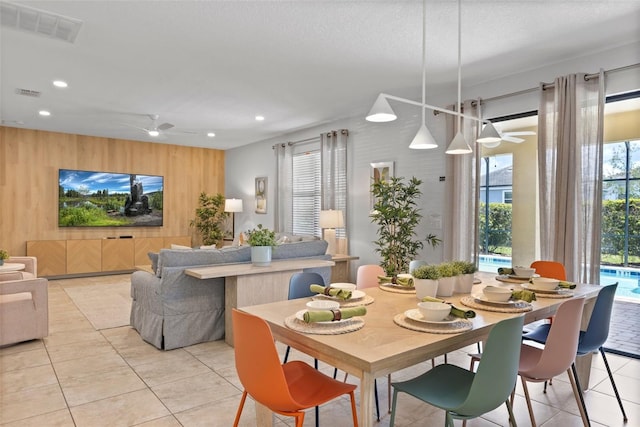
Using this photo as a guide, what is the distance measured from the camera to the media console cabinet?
23.4 ft

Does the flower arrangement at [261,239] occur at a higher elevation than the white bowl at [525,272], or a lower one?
higher

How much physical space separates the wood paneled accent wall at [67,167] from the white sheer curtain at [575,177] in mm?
7320

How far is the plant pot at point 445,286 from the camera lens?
2.36m

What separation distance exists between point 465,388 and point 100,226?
26.0 feet

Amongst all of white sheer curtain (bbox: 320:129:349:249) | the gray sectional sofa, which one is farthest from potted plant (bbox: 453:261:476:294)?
white sheer curtain (bbox: 320:129:349:249)

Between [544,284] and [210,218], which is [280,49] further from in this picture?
[210,218]

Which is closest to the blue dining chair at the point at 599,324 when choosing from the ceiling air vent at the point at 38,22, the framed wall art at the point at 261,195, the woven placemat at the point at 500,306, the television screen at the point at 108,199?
the woven placemat at the point at 500,306

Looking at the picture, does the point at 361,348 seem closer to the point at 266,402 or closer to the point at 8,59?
the point at 266,402

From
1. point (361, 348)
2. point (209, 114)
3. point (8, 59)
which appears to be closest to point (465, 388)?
point (361, 348)

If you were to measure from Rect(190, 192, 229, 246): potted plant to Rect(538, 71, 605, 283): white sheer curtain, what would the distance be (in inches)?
266

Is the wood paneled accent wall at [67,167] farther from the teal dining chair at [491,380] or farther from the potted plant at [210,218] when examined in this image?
the teal dining chair at [491,380]

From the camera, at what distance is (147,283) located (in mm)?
3900

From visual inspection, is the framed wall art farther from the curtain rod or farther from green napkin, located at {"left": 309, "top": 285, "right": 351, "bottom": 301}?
green napkin, located at {"left": 309, "top": 285, "right": 351, "bottom": 301}

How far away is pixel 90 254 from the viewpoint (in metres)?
7.53
